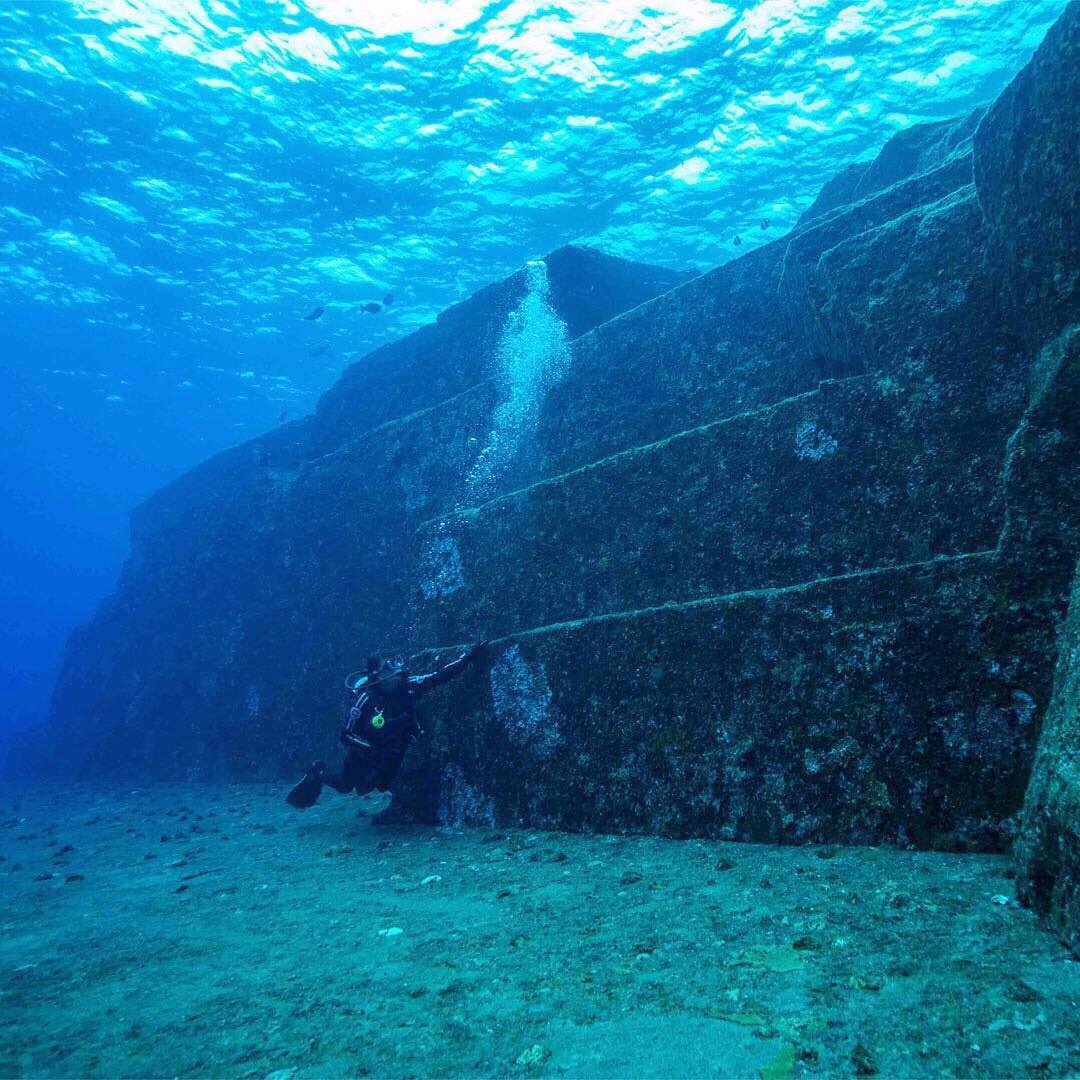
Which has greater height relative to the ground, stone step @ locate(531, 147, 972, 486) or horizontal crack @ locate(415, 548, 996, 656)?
stone step @ locate(531, 147, 972, 486)

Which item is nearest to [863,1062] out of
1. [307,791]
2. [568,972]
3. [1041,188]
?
[568,972]

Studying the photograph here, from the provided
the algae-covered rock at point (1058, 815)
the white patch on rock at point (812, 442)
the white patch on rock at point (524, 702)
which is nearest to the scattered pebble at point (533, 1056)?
the algae-covered rock at point (1058, 815)

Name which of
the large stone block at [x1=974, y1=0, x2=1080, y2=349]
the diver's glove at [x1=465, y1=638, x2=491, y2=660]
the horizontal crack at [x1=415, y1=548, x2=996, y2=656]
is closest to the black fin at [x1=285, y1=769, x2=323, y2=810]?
the diver's glove at [x1=465, y1=638, x2=491, y2=660]

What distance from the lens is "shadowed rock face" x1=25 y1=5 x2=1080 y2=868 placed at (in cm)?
336

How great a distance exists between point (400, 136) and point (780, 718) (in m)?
19.1

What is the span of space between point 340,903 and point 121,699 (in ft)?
61.6

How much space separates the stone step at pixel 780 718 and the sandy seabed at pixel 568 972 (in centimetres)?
27

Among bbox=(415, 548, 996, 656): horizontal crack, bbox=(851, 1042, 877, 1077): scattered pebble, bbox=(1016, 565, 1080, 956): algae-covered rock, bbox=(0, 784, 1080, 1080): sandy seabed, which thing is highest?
bbox=(415, 548, 996, 656): horizontal crack

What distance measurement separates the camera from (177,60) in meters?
14.7

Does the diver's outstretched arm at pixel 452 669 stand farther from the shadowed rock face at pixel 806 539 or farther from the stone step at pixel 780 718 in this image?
the stone step at pixel 780 718

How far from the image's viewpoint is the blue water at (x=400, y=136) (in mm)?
13977

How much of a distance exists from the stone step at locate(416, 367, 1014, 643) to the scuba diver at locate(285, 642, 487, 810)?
1.13 metres

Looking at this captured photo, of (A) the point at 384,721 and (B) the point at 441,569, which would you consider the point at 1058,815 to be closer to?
(A) the point at 384,721

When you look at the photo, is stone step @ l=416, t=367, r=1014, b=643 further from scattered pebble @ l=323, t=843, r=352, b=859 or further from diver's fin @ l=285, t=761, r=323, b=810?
scattered pebble @ l=323, t=843, r=352, b=859
